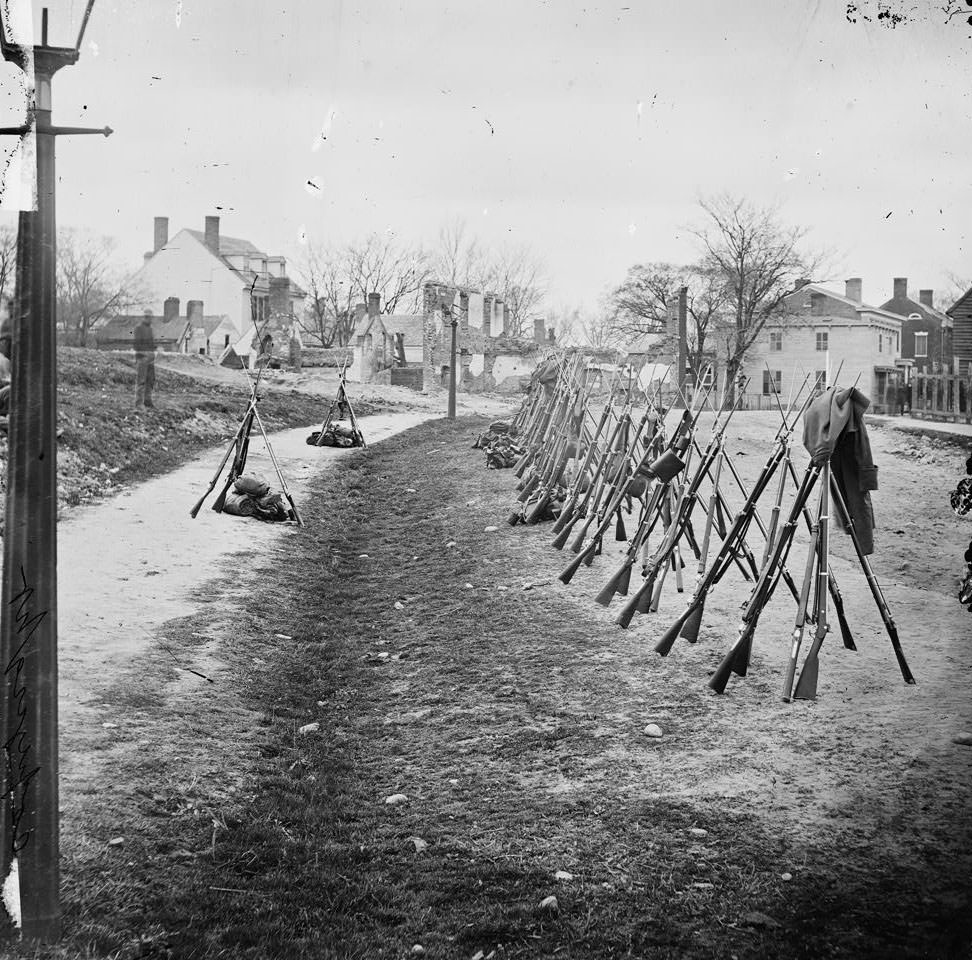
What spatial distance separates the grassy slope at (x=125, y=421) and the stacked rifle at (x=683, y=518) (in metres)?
5.65

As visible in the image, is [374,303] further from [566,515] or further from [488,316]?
[566,515]

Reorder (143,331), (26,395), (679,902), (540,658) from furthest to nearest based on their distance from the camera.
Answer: (143,331)
(540,658)
(679,902)
(26,395)

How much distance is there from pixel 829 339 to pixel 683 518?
1660 inches

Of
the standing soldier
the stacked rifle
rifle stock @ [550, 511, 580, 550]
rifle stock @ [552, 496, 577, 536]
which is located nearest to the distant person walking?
the stacked rifle

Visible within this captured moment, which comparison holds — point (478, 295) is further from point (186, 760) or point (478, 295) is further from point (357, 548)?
point (186, 760)

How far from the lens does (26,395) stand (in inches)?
157

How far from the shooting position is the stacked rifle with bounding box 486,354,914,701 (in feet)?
23.1

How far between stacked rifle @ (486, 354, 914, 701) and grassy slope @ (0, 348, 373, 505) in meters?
5.65

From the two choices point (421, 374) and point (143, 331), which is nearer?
point (143, 331)

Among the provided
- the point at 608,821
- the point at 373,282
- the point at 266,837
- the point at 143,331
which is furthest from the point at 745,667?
the point at 373,282

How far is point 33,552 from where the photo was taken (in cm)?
401

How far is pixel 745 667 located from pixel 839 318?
45.4 m

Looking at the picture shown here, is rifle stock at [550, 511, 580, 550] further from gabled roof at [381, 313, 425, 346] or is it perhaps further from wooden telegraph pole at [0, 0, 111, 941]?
gabled roof at [381, 313, 425, 346]

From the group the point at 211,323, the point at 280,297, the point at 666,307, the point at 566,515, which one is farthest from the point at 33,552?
the point at 666,307
